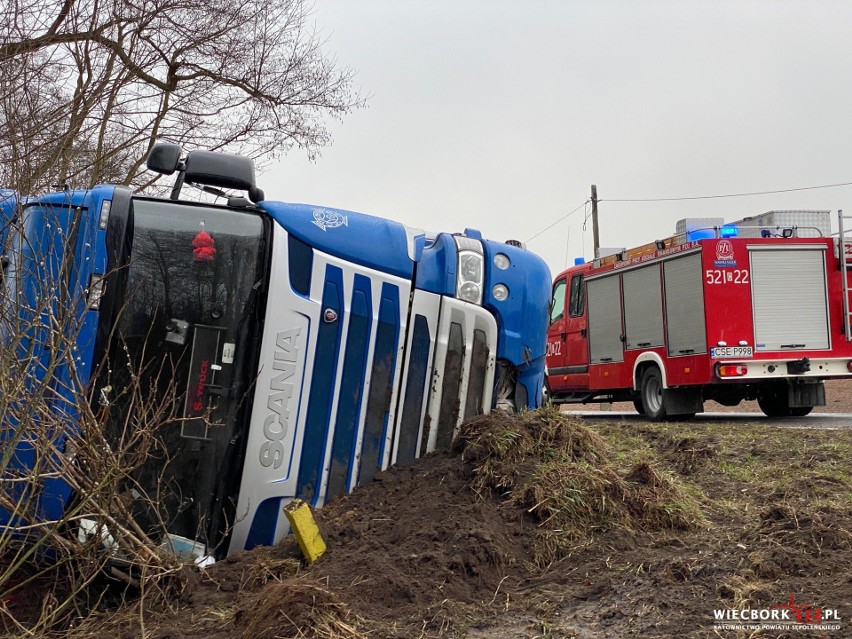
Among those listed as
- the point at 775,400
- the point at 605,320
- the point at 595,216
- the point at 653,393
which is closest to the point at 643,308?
the point at 605,320

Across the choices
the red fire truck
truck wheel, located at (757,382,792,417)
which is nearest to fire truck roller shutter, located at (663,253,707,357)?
the red fire truck

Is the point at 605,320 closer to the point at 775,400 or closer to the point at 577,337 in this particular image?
the point at 577,337

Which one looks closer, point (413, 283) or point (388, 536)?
point (388, 536)

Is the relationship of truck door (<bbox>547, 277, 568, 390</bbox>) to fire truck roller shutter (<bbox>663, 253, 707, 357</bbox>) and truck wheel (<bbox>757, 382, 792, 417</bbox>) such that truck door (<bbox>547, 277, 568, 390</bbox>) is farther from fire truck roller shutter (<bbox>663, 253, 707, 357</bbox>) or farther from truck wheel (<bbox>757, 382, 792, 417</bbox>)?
truck wheel (<bbox>757, 382, 792, 417</bbox>)

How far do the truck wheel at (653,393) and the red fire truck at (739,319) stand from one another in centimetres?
2

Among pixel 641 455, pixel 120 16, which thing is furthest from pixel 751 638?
pixel 120 16

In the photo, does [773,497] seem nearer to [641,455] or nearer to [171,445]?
[641,455]

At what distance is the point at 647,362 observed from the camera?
13359 millimetres

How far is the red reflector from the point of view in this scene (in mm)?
11586

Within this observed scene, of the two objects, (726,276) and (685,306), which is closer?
(726,276)

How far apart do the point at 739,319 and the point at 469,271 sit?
8.54m

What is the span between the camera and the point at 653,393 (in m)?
13.1

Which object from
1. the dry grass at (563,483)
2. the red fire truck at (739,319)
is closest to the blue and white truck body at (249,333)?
the dry grass at (563,483)

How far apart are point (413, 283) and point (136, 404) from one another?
141 cm
